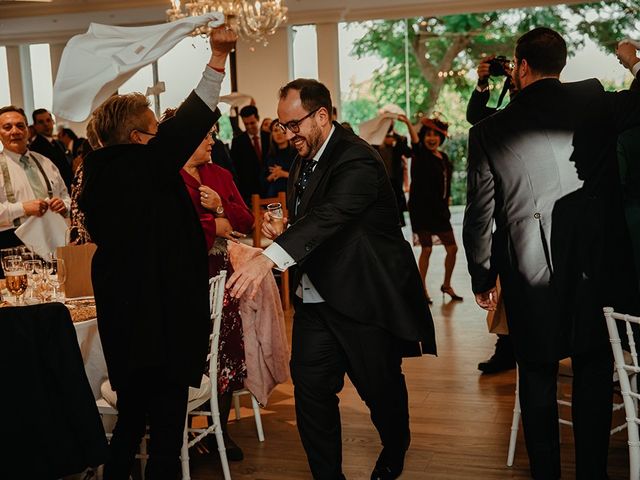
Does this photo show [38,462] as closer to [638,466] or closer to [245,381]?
[245,381]

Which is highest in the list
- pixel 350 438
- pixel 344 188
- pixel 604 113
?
pixel 604 113

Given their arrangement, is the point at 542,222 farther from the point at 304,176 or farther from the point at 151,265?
the point at 151,265

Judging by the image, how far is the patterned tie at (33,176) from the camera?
16.8ft

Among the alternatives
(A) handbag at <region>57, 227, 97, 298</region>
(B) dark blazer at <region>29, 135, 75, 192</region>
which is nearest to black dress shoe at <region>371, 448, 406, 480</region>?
(A) handbag at <region>57, 227, 97, 298</region>

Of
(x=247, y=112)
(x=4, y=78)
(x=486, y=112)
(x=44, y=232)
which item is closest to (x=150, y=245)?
(x=44, y=232)

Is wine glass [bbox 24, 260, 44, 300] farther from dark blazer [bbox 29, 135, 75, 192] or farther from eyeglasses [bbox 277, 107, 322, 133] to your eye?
dark blazer [bbox 29, 135, 75, 192]

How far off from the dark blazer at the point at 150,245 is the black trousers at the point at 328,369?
1.88ft

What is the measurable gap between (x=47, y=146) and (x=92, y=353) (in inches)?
194

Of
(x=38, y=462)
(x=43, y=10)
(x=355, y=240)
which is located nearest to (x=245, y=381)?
(x=355, y=240)

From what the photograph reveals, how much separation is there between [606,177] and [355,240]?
3.06 ft

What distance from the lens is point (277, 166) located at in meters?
8.06

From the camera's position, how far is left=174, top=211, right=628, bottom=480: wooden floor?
11.5ft

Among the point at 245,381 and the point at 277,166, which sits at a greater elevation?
the point at 277,166

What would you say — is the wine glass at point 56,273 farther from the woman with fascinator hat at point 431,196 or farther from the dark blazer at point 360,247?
the woman with fascinator hat at point 431,196
